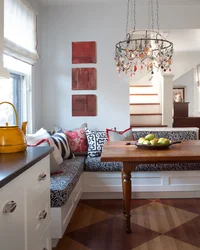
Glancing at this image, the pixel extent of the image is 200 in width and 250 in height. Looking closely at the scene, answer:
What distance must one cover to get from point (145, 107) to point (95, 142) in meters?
3.16

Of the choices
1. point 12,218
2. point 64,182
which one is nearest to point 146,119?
point 64,182

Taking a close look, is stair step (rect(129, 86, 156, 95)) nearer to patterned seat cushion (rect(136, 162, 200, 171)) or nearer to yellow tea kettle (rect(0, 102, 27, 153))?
patterned seat cushion (rect(136, 162, 200, 171))

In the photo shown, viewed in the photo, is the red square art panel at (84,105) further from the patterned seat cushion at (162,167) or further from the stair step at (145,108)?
the stair step at (145,108)

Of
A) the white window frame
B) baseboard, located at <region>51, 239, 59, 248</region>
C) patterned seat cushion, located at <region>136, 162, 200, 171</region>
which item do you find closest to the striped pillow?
the white window frame

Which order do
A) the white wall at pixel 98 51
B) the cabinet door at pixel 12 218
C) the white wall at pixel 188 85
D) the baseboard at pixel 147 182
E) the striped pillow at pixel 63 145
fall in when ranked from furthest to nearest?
the white wall at pixel 188 85 < the white wall at pixel 98 51 < the baseboard at pixel 147 182 < the striped pillow at pixel 63 145 < the cabinet door at pixel 12 218

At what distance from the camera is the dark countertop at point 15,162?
115 centimetres

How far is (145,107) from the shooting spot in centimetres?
665

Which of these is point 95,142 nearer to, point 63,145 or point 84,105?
point 63,145

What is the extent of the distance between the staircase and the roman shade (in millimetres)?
2981

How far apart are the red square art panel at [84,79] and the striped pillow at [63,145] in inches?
37.0

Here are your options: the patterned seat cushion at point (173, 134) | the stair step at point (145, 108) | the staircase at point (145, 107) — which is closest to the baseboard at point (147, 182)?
the patterned seat cushion at point (173, 134)

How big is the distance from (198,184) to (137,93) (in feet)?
13.2

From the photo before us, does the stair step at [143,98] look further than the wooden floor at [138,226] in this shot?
Yes

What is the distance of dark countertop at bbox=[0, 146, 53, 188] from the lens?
115cm
